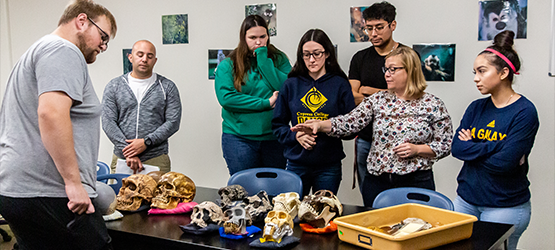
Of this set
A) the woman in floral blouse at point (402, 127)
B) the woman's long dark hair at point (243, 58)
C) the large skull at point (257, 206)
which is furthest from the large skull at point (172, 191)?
the woman's long dark hair at point (243, 58)

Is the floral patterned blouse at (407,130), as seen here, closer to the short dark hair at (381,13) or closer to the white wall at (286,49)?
the short dark hair at (381,13)

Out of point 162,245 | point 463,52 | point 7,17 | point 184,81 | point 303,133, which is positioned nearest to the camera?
point 162,245

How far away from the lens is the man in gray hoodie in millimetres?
3014

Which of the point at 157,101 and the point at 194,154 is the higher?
the point at 157,101

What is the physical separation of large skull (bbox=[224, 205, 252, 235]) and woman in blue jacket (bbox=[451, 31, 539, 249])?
1.12 meters

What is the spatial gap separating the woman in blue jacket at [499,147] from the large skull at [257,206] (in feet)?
3.25

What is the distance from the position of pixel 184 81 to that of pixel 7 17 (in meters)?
2.46

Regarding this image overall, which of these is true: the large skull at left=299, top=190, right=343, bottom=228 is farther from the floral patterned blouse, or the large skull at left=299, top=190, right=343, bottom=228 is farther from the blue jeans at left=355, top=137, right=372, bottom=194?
the blue jeans at left=355, top=137, right=372, bottom=194

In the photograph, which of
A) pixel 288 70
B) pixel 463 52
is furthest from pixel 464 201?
pixel 463 52

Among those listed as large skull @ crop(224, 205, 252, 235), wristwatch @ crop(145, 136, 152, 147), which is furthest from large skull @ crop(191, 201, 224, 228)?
wristwatch @ crop(145, 136, 152, 147)

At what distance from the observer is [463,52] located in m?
3.30

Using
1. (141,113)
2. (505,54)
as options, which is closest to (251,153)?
(141,113)

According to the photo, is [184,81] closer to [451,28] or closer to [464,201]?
[451,28]

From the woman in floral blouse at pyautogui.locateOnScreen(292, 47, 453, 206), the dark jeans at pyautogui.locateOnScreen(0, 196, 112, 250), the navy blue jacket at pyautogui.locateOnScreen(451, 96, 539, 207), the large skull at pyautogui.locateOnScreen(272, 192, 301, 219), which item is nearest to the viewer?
the dark jeans at pyautogui.locateOnScreen(0, 196, 112, 250)
